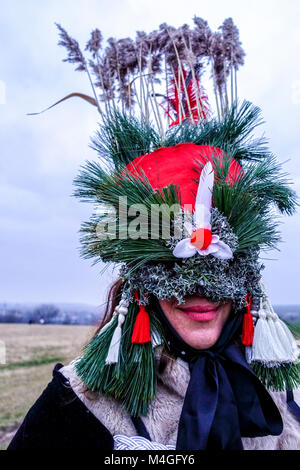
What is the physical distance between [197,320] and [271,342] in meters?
0.24

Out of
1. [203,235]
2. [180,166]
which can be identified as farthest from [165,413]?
[180,166]

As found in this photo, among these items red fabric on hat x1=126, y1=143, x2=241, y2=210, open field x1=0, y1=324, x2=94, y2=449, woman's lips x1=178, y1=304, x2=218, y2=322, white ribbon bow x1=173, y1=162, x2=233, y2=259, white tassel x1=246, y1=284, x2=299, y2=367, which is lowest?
open field x1=0, y1=324, x2=94, y2=449

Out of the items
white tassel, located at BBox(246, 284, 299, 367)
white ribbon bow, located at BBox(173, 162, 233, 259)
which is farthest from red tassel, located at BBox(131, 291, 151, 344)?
white tassel, located at BBox(246, 284, 299, 367)

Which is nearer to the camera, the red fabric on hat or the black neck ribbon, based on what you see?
the black neck ribbon

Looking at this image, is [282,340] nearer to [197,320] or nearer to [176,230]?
[197,320]

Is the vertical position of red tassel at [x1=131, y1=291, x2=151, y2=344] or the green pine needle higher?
red tassel at [x1=131, y1=291, x2=151, y2=344]

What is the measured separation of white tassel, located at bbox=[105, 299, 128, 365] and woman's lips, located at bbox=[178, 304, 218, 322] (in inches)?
7.6

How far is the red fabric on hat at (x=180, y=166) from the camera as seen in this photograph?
1205 mm

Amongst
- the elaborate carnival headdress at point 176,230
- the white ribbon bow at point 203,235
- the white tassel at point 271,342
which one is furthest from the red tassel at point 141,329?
the white tassel at point 271,342

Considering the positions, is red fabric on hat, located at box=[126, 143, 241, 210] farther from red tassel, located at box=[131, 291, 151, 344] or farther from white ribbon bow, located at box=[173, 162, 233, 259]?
red tassel, located at box=[131, 291, 151, 344]

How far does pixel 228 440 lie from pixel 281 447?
29 centimetres

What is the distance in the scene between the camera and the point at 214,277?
1115mm

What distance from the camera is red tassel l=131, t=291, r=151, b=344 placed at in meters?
1.18
